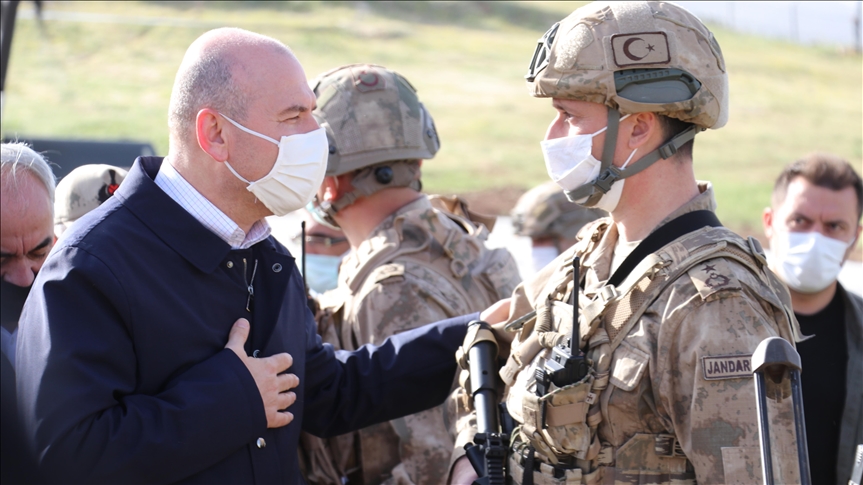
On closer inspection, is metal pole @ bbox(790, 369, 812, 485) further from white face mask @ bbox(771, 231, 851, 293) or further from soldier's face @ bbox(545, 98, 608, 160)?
white face mask @ bbox(771, 231, 851, 293)

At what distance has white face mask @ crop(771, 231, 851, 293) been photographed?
458 cm

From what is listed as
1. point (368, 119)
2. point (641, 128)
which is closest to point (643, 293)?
point (641, 128)

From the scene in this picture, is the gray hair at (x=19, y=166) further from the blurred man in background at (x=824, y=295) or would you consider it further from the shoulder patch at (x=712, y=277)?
the blurred man in background at (x=824, y=295)

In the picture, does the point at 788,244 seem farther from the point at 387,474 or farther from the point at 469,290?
the point at 387,474

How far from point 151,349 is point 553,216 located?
14.9 feet

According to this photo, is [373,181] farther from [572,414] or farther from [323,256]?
[323,256]

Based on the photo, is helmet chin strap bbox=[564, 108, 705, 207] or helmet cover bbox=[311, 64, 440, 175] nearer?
helmet chin strap bbox=[564, 108, 705, 207]

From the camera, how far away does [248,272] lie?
3.21m

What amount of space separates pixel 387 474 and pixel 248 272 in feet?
4.48

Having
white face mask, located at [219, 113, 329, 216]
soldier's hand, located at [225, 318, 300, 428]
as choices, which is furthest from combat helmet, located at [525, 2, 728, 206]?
soldier's hand, located at [225, 318, 300, 428]

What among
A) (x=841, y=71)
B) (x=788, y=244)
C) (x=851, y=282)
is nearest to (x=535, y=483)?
Result: (x=788, y=244)

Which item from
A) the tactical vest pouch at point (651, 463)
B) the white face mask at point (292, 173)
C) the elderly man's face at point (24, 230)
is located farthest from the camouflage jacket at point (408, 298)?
the elderly man's face at point (24, 230)

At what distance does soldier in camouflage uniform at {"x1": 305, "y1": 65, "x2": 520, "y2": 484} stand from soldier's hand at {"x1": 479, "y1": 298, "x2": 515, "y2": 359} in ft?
1.08

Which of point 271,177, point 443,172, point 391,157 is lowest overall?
point 271,177
